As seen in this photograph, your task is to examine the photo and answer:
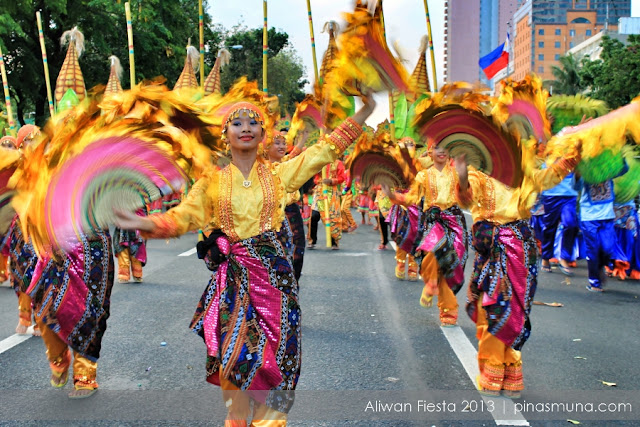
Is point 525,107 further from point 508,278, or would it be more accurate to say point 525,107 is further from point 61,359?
point 61,359

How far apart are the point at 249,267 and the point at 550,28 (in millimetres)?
125958

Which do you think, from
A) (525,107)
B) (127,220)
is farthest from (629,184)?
(127,220)

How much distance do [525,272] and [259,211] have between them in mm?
1975

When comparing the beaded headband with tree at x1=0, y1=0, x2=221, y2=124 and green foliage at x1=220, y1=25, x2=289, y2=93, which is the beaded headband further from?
green foliage at x1=220, y1=25, x2=289, y2=93

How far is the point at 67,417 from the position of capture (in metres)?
3.94

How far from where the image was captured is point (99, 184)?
2.99 meters

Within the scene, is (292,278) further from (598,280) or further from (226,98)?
(598,280)

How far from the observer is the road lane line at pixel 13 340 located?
17.9ft

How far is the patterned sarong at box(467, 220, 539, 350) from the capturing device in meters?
4.29

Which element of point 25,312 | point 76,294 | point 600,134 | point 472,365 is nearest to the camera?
point 600,134

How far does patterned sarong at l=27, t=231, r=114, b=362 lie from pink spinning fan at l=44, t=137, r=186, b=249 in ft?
4.19

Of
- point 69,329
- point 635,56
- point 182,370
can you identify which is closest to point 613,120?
point 182,370

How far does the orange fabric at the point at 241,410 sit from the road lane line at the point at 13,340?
289cm

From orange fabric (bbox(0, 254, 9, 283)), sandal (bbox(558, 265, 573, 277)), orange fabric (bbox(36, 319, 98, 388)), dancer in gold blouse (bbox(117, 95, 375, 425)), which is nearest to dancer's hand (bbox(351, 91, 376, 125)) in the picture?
dancer in gold blouse (bbox(117, 95, 375, 425))
